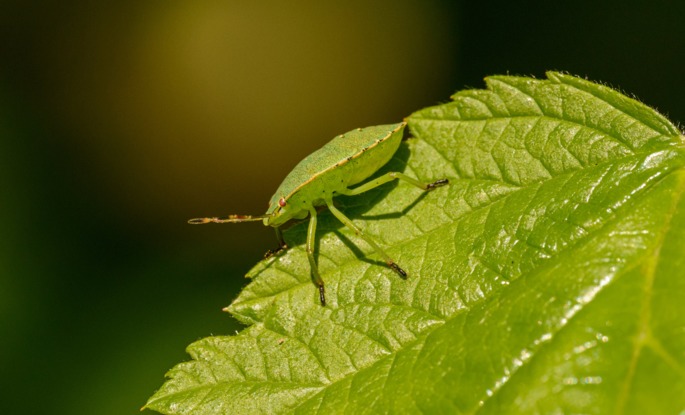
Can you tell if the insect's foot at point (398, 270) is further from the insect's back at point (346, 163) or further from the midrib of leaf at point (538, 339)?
the insect's back at point (346, 163)

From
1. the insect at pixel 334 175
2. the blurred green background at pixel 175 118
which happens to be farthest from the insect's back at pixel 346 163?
the blurred green background at pixel 175 118

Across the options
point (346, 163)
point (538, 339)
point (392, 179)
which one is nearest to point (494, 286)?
point (538, 339)

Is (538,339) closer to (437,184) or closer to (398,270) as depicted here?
(398,270)

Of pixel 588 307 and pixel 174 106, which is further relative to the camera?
pixel 174 106

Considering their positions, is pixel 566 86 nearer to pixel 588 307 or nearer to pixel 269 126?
pixel 588 307

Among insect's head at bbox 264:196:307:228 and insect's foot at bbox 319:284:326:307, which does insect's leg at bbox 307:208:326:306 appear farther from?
insect's head at bbox 264:196:307:228

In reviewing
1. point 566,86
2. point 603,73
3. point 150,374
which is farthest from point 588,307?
point 603,73
